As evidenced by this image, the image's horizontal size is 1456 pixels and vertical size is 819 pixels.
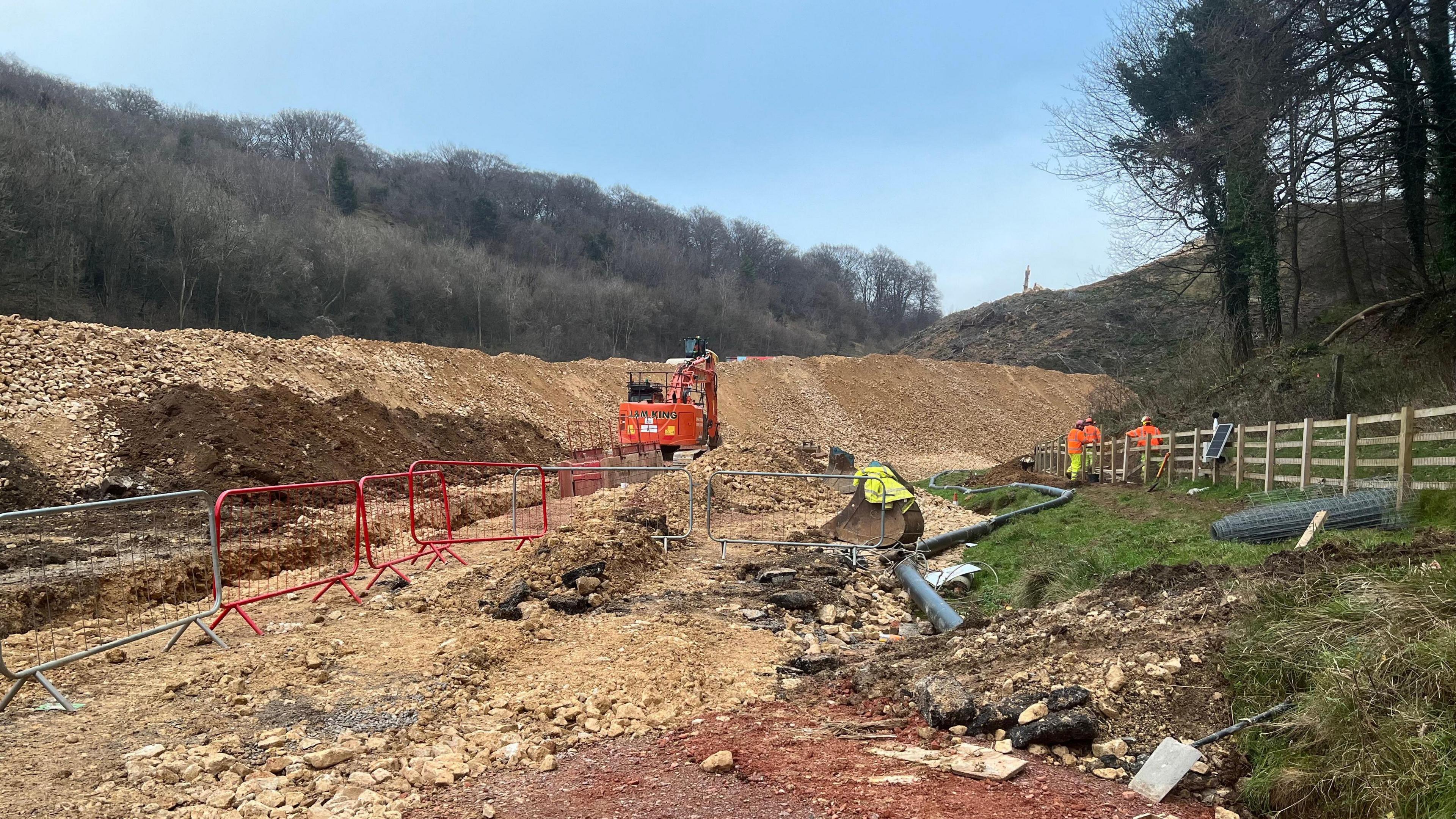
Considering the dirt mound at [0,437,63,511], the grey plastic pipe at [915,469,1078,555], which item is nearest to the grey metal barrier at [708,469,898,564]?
the grey plastic pipe at [915,469,1078,555]

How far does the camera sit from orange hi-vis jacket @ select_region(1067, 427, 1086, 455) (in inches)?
747

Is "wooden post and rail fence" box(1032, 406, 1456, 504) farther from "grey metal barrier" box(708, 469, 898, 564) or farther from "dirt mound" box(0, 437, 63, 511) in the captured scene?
"dirt mound" box(0, 437, 63, 511)

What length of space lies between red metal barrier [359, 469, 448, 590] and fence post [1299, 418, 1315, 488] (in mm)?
10105

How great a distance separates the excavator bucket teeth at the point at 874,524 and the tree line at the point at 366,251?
34096mm

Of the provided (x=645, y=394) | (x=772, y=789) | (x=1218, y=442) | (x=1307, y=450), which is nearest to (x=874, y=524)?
(x=1307, y=450)

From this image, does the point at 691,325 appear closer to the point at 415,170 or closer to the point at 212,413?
the point at 415,170

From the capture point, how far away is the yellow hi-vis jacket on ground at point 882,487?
9.41 metres

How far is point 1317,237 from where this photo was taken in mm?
23250

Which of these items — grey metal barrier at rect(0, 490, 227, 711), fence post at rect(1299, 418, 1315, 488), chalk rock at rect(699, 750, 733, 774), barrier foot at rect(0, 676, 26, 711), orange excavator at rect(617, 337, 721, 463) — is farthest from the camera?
orange excavator at rect(617, 337, 721, 463)

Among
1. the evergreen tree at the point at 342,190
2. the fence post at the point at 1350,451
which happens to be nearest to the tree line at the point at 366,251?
the evergreen tree at the point at 342,190

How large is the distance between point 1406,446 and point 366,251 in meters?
57.1

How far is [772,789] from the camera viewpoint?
349 centimetres

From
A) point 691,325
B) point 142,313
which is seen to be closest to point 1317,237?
point 142,313

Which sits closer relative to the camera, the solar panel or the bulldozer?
the bulldozer
